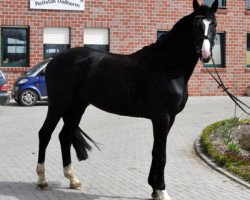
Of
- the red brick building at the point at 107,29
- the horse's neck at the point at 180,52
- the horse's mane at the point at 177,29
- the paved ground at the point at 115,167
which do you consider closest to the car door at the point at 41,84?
the red brick building at the point at 107,29

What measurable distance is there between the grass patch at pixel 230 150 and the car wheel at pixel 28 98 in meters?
9.97

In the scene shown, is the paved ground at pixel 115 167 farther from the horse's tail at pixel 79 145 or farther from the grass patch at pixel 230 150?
the horse's tail at pixel 79 145

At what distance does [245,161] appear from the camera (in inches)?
348

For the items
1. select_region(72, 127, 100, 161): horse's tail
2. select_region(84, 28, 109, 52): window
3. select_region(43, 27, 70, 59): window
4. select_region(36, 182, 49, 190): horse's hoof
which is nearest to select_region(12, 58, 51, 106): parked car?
select_region(43, 27, 70, 59): window

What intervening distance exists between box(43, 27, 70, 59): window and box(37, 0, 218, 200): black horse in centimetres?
1766

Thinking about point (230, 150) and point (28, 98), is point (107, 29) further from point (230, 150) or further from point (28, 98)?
point (230, 150)

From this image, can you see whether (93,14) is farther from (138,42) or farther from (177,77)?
(177,77)

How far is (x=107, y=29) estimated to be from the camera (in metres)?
25.5

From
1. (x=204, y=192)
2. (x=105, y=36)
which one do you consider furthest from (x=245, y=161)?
(x=105, y=36)

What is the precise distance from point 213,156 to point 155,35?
17204 mm

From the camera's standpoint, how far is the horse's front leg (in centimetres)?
647

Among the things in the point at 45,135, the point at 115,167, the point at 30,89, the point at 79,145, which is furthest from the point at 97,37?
the point at 45,135

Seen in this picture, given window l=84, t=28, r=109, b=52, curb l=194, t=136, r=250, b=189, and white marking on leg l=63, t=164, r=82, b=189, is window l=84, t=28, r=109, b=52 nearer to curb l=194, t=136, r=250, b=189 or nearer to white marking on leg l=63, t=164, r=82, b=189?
curb l=194, t=136, r=250, b=189

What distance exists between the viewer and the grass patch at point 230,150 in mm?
8405
